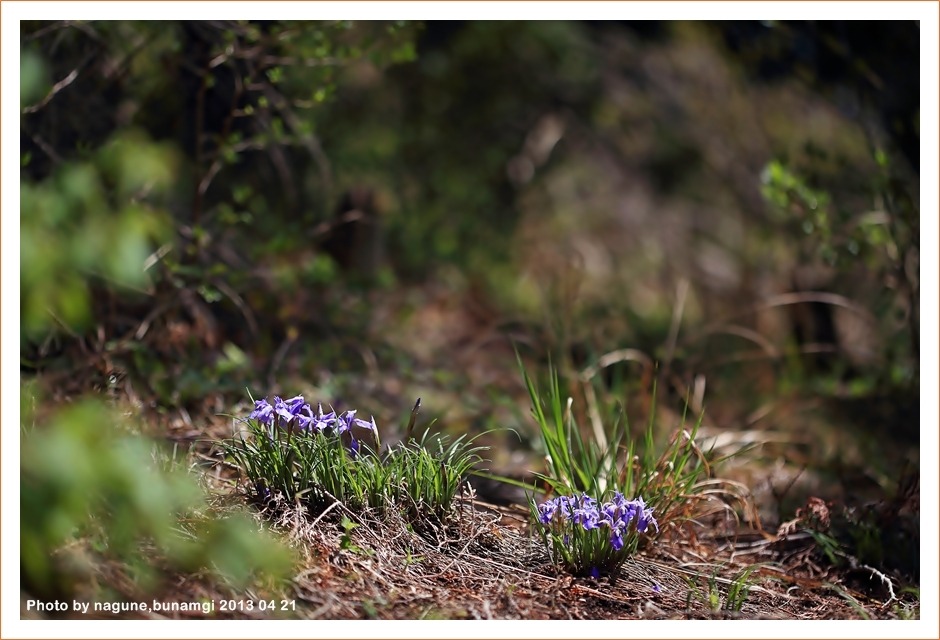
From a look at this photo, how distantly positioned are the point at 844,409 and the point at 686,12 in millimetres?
2034

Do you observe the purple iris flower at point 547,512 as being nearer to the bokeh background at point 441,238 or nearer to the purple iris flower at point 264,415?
the bokeh background at point 441,238

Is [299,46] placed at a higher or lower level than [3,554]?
higher

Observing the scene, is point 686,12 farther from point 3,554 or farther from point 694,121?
point 694,121

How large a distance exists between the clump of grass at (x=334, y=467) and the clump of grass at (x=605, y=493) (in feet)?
0.93

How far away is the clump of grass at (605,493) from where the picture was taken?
2.23 metres

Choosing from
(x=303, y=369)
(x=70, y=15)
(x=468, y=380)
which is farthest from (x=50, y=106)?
(x=468, y=380)

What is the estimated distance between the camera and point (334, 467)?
226 cm

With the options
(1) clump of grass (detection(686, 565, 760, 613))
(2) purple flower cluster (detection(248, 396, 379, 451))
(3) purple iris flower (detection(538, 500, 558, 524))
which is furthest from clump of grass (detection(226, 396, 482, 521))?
(1) clump of grass (detection(686, 565, 760, 613))

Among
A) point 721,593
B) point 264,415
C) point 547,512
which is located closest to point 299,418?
point 264,415

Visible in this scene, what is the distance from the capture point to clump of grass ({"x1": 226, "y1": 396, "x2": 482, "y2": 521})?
2.25 meters

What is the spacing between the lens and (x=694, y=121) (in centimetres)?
607

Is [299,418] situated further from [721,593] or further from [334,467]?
[721,593]

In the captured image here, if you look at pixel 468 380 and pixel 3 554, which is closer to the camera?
pixel 3 554

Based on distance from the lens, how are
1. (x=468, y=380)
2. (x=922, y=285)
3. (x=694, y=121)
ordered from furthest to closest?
(x=694, y=121) < (x=468, y=380) < (x=922, y=285)
